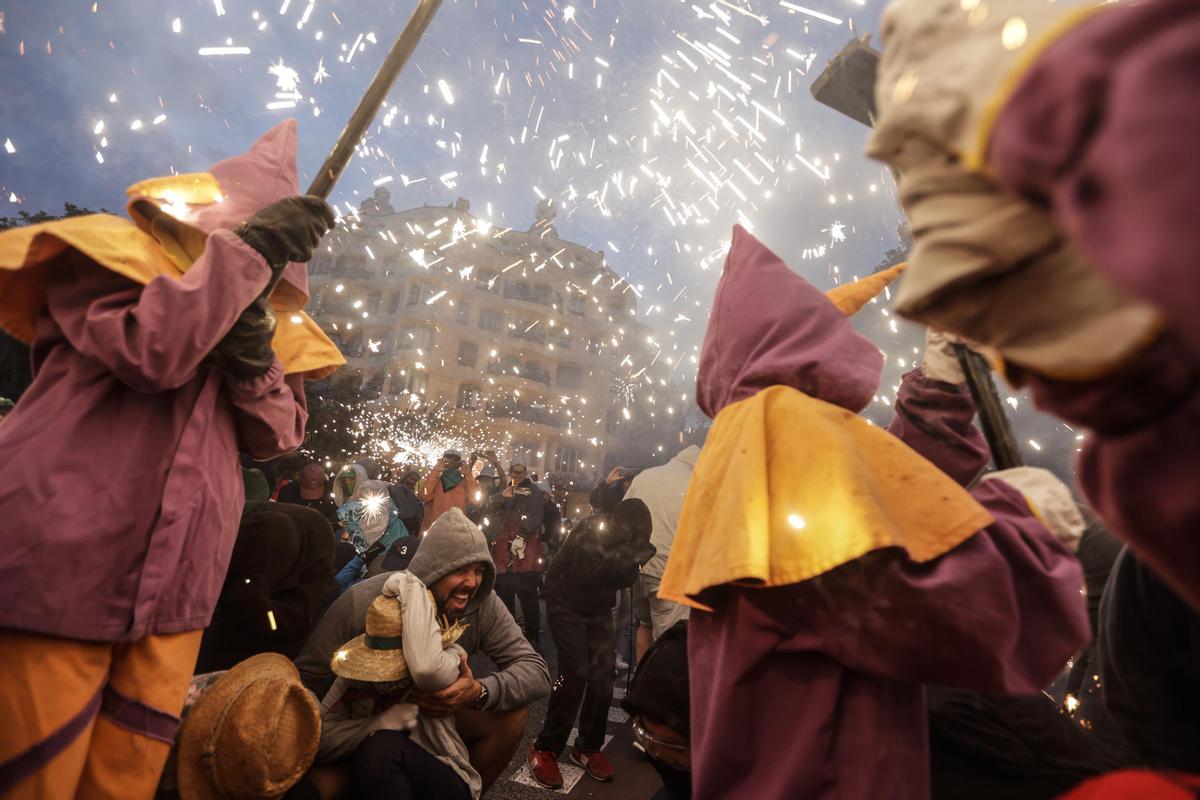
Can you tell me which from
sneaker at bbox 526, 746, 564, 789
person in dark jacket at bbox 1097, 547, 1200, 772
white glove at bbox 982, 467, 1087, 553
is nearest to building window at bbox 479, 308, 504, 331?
sneaker at bbox 526, 746, 564, 789

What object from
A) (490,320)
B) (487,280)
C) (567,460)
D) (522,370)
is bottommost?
(567,460)

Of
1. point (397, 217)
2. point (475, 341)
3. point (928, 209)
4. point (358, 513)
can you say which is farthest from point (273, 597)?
point (397, 217)

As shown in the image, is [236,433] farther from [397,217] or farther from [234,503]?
[397,217]

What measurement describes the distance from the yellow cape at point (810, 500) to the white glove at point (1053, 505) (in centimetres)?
39

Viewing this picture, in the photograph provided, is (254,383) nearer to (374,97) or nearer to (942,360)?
(374,97)

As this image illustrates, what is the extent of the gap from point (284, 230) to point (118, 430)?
0.82 metres

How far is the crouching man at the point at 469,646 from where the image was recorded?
10.2 ft

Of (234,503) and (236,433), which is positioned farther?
(236,433)

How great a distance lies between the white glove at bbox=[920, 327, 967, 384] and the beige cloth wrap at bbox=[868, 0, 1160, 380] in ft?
5.43

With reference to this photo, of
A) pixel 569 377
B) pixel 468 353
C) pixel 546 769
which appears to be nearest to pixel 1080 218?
pixel 546 769

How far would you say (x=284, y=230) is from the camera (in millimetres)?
1961

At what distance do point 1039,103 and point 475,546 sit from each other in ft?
11.4

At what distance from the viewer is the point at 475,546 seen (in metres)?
A: 3.54

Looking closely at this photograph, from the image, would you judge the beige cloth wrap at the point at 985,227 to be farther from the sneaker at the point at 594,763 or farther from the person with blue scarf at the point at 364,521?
the person with blue scarf at the point at 364,521
